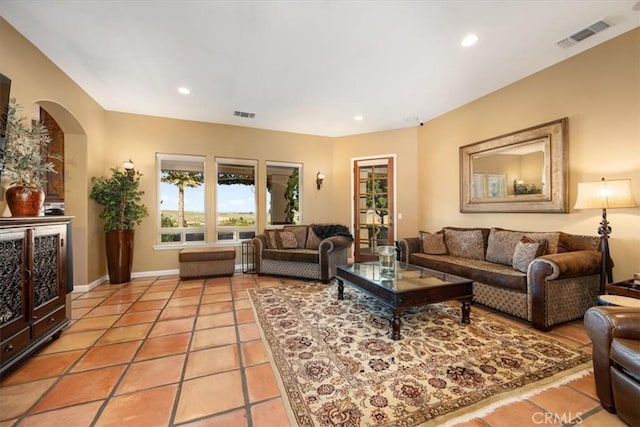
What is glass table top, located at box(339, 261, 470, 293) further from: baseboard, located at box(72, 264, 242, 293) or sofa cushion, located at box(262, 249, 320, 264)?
baseboard, located at box(72, 264, 242, 293)

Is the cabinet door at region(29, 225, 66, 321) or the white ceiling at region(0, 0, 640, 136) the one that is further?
the white ceiling at region(0, 0, 640, 136)

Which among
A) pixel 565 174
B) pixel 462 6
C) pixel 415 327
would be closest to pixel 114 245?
pixel 415 327

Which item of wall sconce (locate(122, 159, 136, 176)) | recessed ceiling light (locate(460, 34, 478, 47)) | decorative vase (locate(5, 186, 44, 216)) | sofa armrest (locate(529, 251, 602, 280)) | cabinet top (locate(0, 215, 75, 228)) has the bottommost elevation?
sofa armrest (locate(529, 251, 602, 280))

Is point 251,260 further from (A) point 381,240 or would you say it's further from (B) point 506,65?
(B) point 506,65

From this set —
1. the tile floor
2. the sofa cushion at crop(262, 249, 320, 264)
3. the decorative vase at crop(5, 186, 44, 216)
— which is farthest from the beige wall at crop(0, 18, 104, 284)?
the sofa cushion at crop(262, 249, 320, 264)

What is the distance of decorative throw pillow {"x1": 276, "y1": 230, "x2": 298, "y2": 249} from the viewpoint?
15.9 feet

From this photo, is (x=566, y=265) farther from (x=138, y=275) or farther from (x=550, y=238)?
(x=138, y=275)

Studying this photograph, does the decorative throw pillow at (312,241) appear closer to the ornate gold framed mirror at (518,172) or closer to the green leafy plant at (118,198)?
the ornate gold framed mirror at (518,172)

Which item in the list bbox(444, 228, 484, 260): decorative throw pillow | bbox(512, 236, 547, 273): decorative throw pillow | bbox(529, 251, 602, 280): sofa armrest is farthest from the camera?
bbox(444, 228, 484, 260): decorative throw pillow

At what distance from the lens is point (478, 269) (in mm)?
3078

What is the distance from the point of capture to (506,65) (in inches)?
124

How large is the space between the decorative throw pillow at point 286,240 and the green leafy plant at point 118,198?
2389mm

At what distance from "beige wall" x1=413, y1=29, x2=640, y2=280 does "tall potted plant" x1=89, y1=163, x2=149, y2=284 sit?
5734 mm

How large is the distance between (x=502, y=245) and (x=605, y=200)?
1.11 m
